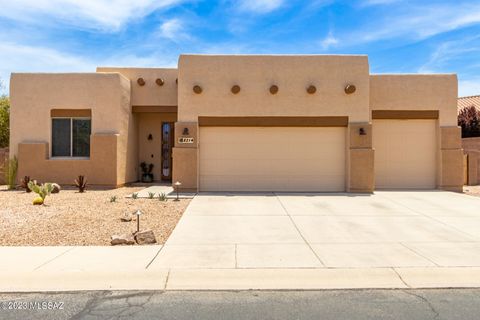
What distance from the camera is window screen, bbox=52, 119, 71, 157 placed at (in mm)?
16531

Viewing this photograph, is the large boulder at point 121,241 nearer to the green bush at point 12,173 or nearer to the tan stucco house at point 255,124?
the tan stucco house at point 255,124

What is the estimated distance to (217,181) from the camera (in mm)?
15453

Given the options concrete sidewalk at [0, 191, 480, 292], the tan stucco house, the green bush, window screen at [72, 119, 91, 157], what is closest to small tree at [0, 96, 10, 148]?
the green bush

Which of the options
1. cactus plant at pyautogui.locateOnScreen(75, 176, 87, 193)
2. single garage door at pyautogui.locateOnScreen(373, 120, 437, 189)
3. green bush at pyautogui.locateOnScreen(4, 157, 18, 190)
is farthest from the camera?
single garage door at pyautogui.locateOnScreen(373, 120, 437, 189)

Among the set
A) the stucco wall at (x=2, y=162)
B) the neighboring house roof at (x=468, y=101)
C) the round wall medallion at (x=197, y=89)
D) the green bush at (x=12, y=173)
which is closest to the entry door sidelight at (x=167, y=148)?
the round wall medallion at (x=197, y=89)

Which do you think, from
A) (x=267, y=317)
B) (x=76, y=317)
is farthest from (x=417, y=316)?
(x=76, y=317)

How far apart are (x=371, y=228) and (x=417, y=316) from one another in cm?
459

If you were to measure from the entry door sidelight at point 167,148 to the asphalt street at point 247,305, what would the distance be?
45.2 ft

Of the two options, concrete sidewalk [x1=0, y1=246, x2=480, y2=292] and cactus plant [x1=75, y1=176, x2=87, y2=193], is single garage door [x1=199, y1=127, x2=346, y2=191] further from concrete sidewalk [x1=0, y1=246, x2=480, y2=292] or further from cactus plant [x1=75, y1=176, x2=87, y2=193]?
concrete sidewalk [x1=0, y1=246, x2=480, y2=292]

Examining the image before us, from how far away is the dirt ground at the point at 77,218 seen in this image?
26.0 ft

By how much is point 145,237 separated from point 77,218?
3078 millimetres

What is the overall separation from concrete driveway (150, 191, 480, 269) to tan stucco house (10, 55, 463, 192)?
86.0 inches

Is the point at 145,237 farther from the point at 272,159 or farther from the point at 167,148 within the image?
the point at 167,148

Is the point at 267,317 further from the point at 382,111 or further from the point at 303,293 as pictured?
the point at 382,111
